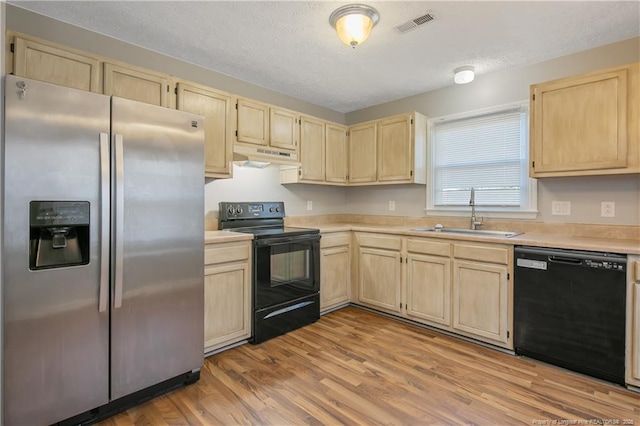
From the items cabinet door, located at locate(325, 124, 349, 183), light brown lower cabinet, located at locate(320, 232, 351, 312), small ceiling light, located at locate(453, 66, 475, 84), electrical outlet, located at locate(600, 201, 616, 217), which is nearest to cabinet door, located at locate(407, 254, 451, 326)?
light brown lower cabinet, located at locate(320, 232, 351, 312)

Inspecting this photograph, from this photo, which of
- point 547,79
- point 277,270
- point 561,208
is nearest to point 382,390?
point 277,270

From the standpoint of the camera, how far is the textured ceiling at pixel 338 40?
6.92ft

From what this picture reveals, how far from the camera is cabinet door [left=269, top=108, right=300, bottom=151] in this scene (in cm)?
329

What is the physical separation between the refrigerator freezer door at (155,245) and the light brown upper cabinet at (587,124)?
2629 millimetres

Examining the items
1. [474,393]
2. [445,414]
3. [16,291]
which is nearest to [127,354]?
[16,291]

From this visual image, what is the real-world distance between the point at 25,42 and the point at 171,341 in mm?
2029

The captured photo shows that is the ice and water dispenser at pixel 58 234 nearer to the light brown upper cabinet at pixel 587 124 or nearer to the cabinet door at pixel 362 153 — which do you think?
the cabinet door at pixel 362 153

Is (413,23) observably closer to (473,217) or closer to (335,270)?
(473,217)

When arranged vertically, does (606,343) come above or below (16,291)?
below

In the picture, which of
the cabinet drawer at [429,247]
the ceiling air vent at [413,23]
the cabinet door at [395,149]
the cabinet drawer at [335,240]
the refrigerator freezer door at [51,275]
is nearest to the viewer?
the refrigerator freezer door at [51,275]

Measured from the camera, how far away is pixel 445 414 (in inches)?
72.4

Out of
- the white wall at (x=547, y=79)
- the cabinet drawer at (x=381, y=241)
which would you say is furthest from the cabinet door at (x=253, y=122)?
the white wall at (x=547, y=79)

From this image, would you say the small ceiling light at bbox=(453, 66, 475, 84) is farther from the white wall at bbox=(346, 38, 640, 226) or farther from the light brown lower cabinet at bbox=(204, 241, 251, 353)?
the light brown lower cabinet at bbox=(204, 241, 251, 353)

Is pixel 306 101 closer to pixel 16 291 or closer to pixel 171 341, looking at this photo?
pixel 171 341
